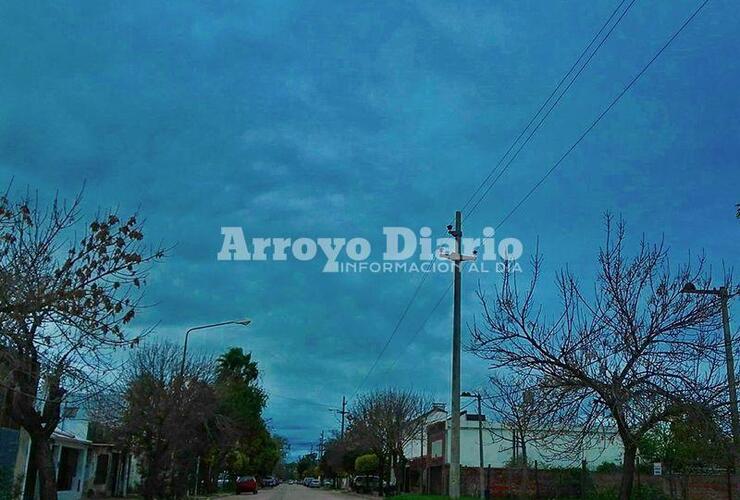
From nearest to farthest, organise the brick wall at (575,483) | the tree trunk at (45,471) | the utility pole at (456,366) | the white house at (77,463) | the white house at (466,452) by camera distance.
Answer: the tree trunk at (45,471) → the utility pole at (456,366) → the white house at (77,463) → the brick wall at (575,483) → the white house at (466,452)

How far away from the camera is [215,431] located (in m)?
41.8

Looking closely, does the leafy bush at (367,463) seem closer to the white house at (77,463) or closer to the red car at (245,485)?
the red car at (245,485)

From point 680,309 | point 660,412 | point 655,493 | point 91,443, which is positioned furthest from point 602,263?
point 91,443

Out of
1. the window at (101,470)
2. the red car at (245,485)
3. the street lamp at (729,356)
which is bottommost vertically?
the red car at (245,485)

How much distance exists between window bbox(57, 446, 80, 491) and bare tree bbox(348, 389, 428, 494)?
2325 cm

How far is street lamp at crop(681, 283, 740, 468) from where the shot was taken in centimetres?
1373

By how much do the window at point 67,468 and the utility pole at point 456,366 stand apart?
2406 cm

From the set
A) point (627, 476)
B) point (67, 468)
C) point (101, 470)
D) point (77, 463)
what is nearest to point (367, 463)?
point (101, 470)

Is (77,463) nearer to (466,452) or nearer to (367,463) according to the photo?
(466,452)

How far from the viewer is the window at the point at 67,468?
3834 centimetres

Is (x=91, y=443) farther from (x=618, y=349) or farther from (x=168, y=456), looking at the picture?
(x=618, y=349)

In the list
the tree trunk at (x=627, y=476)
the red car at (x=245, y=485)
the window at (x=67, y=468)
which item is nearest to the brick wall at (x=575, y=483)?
the tree trunk at (x=627, y=476)

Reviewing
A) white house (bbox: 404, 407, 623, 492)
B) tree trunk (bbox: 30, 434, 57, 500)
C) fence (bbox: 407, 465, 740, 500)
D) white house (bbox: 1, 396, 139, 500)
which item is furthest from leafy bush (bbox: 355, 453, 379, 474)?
tree trunk (bbox: 30, 434, 57, 500)

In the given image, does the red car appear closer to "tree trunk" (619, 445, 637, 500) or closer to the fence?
the fence
